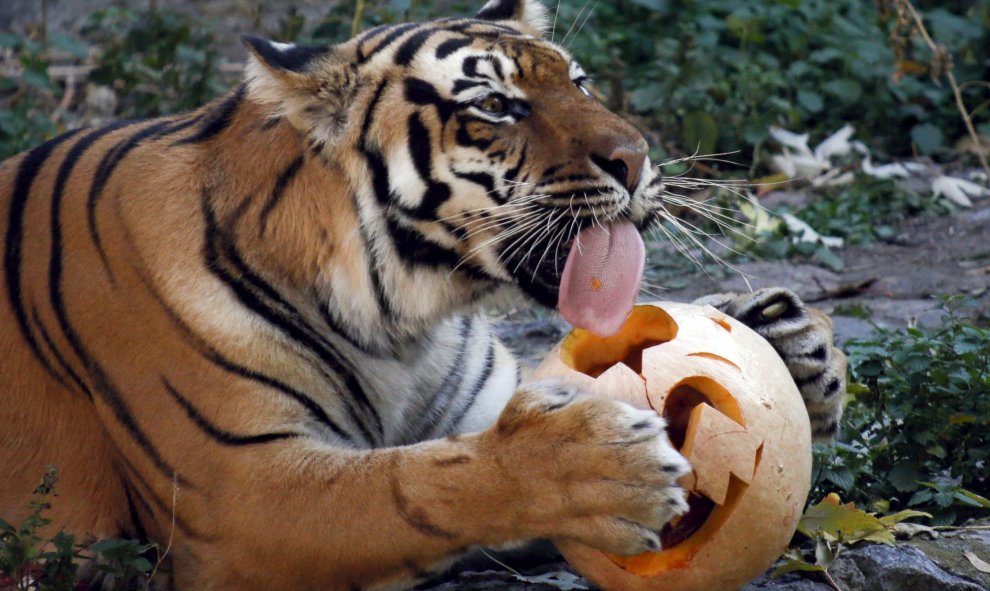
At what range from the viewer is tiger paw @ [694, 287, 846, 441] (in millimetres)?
2688

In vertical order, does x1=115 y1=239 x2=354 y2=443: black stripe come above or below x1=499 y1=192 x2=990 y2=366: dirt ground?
above

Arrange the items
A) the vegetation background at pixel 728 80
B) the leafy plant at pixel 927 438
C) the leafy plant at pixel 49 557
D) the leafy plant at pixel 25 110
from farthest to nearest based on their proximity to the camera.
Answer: the vegetation background at pixel 728 80 → the leafy plant at pixel 25 110 → the leafy plant at pixel 927 438 → the leafy plant at pixel 49 557

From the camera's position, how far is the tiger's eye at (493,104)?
2.59 m

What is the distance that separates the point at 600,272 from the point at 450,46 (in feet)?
1.79

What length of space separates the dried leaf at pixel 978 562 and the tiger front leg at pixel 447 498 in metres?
0.70

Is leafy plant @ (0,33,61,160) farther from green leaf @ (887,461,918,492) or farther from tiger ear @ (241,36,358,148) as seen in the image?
green leaf @ (887,461,918,492)

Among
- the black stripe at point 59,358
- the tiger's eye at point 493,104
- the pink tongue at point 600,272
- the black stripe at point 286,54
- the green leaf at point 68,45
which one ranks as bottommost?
the green leaf at point 68,45

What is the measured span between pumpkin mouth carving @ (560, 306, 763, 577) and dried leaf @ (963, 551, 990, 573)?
536 millimetres

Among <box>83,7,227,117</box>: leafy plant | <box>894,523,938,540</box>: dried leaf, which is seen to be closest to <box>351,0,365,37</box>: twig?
<box>83,7,227,117</box>: leafy plant

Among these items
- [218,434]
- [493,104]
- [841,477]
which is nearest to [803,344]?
[841,477]

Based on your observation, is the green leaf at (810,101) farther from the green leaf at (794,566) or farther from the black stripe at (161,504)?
the black stripe at (161,504)

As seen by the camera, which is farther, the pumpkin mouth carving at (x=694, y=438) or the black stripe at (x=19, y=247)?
the black stripe at (x=19, y=247)

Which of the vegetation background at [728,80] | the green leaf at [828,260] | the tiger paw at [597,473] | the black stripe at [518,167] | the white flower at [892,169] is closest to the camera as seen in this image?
the tiger paw at [597,473]

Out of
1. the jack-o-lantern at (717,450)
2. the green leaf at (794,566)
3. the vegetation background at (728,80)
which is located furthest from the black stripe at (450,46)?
the vegetation background at (728,80)
